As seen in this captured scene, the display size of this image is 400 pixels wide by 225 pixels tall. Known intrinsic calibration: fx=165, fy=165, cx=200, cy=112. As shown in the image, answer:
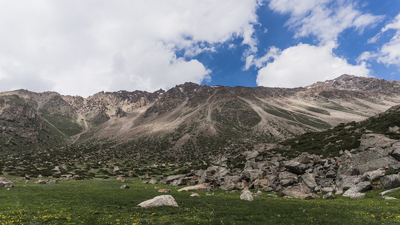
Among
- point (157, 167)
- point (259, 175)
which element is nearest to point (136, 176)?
point (157, 167)

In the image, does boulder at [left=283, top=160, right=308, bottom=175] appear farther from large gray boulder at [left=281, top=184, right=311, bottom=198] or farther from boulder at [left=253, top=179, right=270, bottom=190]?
large gray boulder at [left=281, top=184, right=311, bottom=198]

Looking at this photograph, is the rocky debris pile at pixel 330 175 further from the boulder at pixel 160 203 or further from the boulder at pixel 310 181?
the boulder at pixel 160 203

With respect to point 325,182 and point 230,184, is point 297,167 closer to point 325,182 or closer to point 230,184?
point 325,182

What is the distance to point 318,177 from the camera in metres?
34.6

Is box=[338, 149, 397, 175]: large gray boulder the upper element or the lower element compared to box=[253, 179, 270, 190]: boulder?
upper

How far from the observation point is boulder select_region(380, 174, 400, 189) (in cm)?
2294

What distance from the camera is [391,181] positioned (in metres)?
23.4

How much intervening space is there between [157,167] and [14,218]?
221 feet

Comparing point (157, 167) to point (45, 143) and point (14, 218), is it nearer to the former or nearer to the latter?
point (14, 218)

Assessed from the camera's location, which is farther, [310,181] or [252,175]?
[252,175]

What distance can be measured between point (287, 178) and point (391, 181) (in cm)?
1572

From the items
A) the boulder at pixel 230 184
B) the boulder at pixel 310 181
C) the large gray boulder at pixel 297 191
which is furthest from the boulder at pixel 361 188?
the boulder at pixel 230 184

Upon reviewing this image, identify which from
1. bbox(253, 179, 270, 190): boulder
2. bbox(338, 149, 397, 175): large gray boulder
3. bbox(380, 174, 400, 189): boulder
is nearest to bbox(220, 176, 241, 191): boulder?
bbox(253, 179, 270, 190): boulder

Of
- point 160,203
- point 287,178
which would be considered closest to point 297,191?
point 287,178
